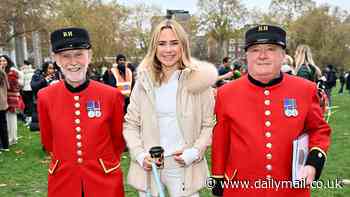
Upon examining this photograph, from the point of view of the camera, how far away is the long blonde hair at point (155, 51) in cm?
335

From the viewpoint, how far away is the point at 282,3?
53.9 meters

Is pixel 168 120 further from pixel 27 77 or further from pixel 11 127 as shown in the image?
pixel 27 77

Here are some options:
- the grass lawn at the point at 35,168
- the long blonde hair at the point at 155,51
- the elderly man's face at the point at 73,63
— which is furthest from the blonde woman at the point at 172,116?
the grass lawn at the point at 35,168

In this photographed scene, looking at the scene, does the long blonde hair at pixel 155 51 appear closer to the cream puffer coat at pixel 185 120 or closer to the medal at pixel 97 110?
the cream puffer coat at pixel 185 120

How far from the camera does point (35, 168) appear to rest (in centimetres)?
761

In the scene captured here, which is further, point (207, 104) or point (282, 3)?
point (282, 3)

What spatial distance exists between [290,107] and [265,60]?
0.34 m

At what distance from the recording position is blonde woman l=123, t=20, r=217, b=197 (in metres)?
3.27

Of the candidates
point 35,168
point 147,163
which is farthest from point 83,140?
point 35,168

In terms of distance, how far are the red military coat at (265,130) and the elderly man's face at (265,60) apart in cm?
9

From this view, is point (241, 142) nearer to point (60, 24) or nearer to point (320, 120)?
point (320, 120)

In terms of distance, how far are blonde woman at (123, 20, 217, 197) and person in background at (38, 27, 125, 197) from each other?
169 millimetres

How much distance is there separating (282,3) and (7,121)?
48.2 m

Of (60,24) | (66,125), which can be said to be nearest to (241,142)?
(66,125)
